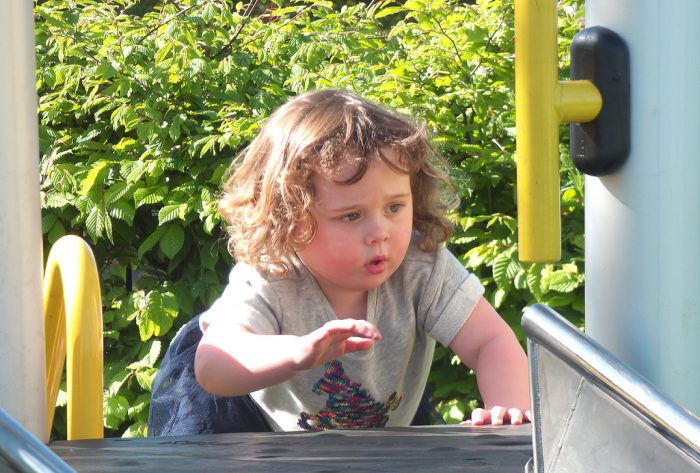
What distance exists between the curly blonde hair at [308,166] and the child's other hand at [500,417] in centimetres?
48

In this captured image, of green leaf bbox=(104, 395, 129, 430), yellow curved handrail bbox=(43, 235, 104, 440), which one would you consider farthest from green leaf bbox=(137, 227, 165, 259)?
yellow curved handrail bbox=(43, 235, 104, 440)

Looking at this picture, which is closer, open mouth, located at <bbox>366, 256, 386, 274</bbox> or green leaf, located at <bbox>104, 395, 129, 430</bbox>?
open mouth, located at <bbox>366, 256, 386, 274</bbox>

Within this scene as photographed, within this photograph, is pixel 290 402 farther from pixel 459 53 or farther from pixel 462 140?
pixel 459 53

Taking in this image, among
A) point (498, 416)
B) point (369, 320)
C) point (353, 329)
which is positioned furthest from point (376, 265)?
point (353, 329)

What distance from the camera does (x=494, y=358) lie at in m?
1.74

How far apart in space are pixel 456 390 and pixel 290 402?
1.11 m

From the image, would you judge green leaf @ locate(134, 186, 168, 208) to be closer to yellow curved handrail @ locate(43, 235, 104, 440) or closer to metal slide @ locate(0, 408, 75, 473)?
yellow curved handrail @ locate(43, 235, 104, 440)

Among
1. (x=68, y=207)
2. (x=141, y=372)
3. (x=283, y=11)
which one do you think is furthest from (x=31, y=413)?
(x=283, y=11)

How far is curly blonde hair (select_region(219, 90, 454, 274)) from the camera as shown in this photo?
175cm

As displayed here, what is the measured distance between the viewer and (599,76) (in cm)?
84

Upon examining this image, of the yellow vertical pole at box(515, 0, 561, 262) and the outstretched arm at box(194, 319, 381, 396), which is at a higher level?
the yellow vertical pole at box(515, 0, 561, 262)

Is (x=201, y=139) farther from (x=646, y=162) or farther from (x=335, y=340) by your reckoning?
(x=646, y=162)

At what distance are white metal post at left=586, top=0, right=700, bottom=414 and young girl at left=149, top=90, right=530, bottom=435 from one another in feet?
2.73

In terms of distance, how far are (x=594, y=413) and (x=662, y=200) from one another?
0.19 m
